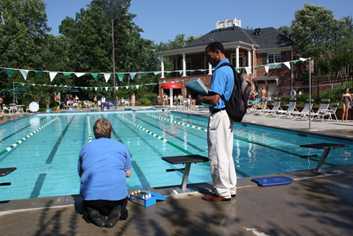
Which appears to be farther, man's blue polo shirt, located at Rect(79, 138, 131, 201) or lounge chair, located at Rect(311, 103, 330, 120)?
lounge chair, located at Rect(311, 103, 330, 120)

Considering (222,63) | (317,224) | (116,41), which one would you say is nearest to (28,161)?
(222,63)

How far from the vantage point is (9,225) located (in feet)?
13.4

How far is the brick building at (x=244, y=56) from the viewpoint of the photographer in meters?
38.5

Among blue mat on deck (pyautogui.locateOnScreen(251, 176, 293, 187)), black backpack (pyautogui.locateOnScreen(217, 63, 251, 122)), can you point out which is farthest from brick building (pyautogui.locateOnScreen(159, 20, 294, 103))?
black backpack (pyautogui.locateOnScreen(217, 63, 251, 122))

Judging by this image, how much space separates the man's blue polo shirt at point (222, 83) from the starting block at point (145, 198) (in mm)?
1282

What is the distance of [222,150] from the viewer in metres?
4.71

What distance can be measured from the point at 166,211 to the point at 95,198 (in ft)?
2.81

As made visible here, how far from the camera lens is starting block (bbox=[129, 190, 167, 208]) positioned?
15.4 ft

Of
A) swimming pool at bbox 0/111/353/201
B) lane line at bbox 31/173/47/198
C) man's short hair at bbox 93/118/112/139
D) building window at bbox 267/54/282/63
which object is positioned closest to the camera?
man's short hair at bbox 93/118/112/139

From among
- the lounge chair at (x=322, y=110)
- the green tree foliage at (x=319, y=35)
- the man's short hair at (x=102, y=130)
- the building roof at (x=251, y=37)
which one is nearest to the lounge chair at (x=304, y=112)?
the lounge chair at (x=322, y=110)

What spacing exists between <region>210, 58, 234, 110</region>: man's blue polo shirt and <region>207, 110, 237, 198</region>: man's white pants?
0.18 m

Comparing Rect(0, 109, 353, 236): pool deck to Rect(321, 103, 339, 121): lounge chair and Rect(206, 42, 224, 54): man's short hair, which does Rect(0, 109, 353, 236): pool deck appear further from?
Result: Rect(321, 103, 339, 121): lounge chair

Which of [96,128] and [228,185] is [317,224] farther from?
[96,128]

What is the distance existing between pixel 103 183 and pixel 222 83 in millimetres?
1739
